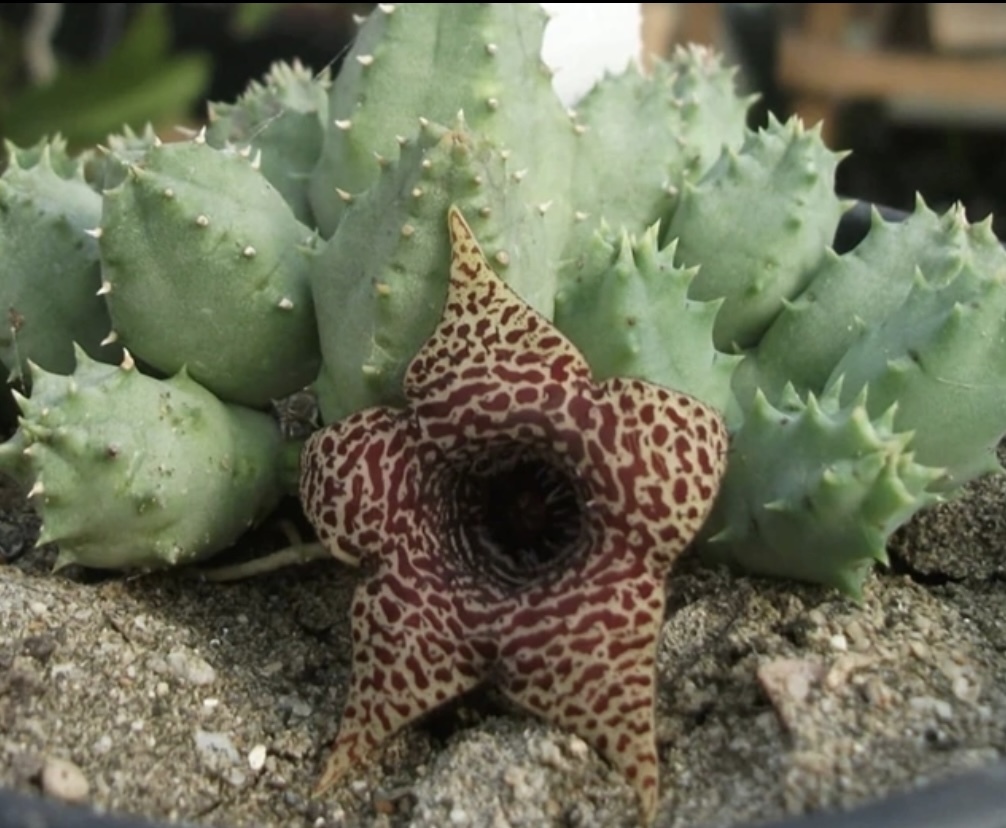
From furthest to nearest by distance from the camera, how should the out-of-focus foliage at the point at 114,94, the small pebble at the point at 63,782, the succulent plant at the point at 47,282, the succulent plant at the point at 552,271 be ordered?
1. the out-of-focus foliage at the point at 114,94
2. the succulent plant at the point at 47,282
3. the succulent plant at the point at 552,271
4. the small pebble at the point at 63,782

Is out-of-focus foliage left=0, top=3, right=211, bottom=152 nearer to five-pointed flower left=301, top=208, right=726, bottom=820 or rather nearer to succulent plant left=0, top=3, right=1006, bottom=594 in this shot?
succulent plant left=0, top=3, right=1006, bottom=594

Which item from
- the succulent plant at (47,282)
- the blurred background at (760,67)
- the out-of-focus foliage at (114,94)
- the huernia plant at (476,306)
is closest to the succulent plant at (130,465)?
the huernia plant at (476,306)

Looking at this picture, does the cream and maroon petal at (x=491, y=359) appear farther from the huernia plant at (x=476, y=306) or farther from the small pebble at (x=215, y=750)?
the small pebble at (x=215, y=750)

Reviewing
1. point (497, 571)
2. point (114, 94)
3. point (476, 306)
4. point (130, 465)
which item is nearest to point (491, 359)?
point (476, 306)

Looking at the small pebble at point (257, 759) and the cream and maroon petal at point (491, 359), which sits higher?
the cream and maroon petal at point (491, 359)

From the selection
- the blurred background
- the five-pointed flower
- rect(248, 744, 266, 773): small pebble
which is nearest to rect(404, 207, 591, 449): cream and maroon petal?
the five-pointed flower

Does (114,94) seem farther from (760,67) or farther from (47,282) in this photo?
(760,67)
